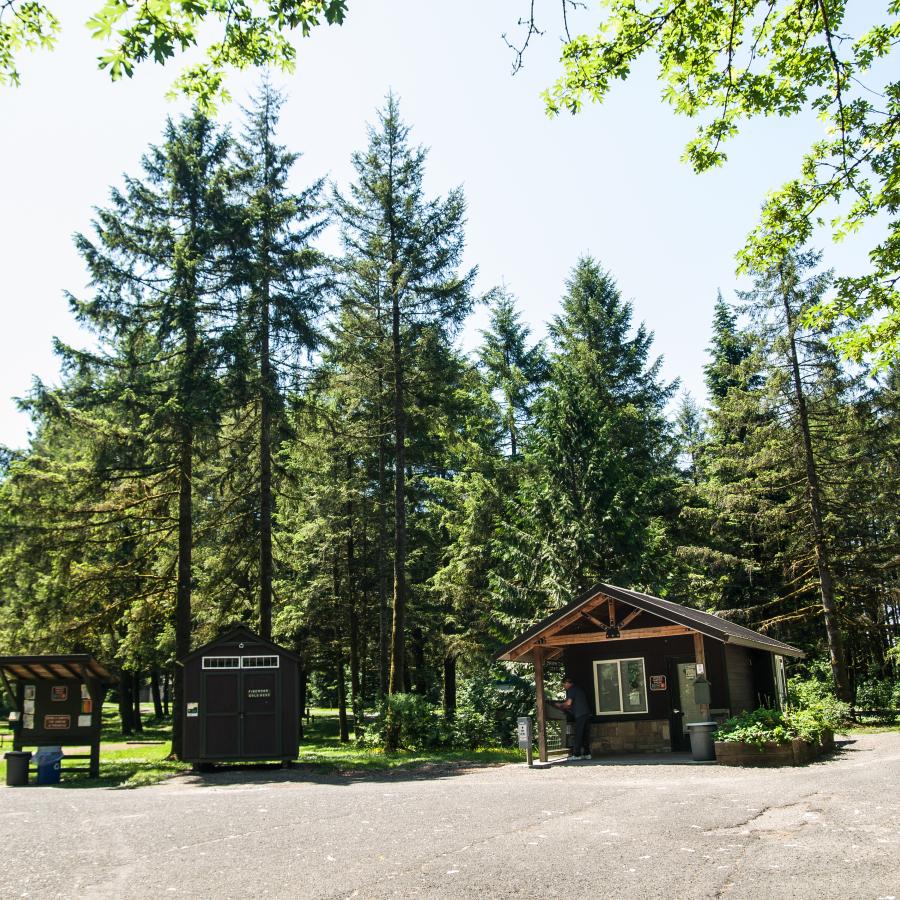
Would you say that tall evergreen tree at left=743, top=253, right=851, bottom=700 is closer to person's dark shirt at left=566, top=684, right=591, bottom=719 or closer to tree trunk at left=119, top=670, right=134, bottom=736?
person's dark shirt at left=566, top=684, right=591, bottom=719

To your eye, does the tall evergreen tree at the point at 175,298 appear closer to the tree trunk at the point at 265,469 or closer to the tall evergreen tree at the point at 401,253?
the tree trunk at the point at 265,469

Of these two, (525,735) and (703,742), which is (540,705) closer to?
(525,735)

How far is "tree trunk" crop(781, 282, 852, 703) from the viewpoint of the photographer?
1029 inches

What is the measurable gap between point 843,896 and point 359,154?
24795 millimetres

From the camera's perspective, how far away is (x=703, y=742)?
15641 mm

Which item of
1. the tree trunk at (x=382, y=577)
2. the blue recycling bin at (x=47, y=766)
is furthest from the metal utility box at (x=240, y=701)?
the tree trunk at (x=382, y=577)

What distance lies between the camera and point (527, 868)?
276 inches

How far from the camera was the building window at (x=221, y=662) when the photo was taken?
18.3 m

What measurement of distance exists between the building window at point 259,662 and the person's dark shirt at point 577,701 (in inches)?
264

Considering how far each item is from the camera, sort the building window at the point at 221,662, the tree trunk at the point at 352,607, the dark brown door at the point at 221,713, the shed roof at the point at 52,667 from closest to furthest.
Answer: the shed roof at the point at 52,667
the dark brown door at the point at 221,713
the building window at the point at 221,662
the tree trunk at the point at 352,607

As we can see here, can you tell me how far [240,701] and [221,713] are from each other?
18.9 inches

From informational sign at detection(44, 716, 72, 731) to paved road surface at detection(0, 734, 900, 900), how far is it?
4829 mm

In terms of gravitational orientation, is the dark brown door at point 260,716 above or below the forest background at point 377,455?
below

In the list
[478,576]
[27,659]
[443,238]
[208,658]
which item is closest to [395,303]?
[443,238]
